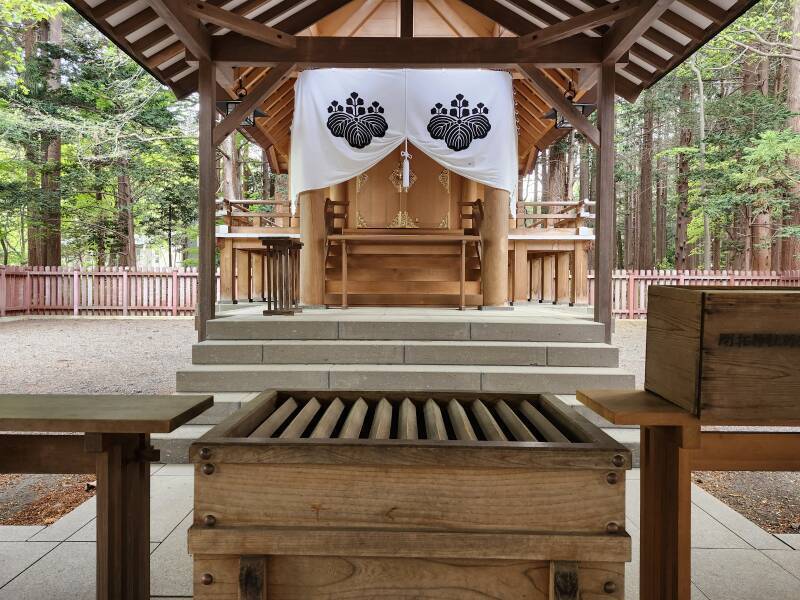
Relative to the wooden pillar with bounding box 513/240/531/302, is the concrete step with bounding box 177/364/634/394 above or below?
below

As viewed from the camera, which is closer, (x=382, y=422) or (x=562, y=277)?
(x=382, y=422)

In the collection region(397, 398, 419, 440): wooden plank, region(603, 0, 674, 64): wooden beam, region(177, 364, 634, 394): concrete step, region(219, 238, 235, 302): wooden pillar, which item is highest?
region(603, 0, 674, 64): wooden beam

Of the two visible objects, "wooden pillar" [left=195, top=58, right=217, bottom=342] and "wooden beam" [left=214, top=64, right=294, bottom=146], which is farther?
"wooden beam" [left=214, top=64, right=294, bottom=146]

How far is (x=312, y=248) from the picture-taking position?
8414 millimetres

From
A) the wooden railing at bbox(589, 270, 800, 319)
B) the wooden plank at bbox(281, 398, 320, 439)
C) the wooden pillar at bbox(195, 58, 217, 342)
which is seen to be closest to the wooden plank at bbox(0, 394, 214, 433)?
the wooden plank at bbox(281, 398, 320, 439)

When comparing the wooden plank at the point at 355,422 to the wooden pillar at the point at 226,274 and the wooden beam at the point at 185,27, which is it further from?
the wooden pillar at the point at 226,274

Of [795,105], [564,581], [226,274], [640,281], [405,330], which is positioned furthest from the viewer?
[640,281]

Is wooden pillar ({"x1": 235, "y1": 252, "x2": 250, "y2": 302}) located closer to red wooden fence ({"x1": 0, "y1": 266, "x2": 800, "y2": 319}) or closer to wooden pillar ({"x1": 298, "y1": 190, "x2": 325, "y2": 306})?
wooden pillar ({"x1": 298, "y1": 190, "x2": 325, "y2": 306})

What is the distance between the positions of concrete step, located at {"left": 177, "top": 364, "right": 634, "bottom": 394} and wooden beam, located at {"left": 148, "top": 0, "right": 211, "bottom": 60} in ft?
10.5

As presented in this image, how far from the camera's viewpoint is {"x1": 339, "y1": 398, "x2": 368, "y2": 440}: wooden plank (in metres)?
1.84

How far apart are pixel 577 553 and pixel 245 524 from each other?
0.93 meters

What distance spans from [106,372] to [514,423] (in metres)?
7.61

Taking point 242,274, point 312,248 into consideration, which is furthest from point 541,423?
point 242,274

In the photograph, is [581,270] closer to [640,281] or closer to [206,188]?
[640,281]
